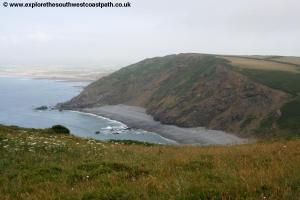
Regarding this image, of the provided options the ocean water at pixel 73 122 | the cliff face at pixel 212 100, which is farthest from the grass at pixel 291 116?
the ocean water at pixel 73 122

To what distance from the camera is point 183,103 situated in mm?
159250

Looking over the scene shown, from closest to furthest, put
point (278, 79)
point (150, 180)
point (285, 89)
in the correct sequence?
1. point (150, 180)
2. point (285, 89)
3. point (278, 79)

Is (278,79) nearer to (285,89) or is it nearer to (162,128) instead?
(285,89)

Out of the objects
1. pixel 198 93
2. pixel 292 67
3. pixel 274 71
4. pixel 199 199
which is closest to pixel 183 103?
pixel 198 93

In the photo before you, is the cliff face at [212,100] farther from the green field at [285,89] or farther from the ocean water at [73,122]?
the ocean water at [73,122]

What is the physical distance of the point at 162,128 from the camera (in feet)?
455

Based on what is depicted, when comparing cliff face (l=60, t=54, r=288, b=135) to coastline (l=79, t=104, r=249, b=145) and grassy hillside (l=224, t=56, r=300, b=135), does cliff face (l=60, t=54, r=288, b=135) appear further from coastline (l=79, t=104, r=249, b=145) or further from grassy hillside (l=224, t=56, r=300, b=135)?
coastline (l=79, t=104, r=249, b=145)

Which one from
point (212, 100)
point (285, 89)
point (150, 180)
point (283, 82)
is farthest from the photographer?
point (212, 100)

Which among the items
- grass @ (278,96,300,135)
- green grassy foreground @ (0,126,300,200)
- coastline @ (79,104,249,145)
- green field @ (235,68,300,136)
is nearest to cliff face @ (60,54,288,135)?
grass @ (278,96,300,135)

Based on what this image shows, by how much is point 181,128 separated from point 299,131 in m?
39.8

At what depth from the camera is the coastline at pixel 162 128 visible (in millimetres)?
115544

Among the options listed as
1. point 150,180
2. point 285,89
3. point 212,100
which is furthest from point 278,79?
point 150,180

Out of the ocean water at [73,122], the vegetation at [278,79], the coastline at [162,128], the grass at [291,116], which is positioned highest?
the vegetation at [278,79]

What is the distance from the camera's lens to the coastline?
379 ft
